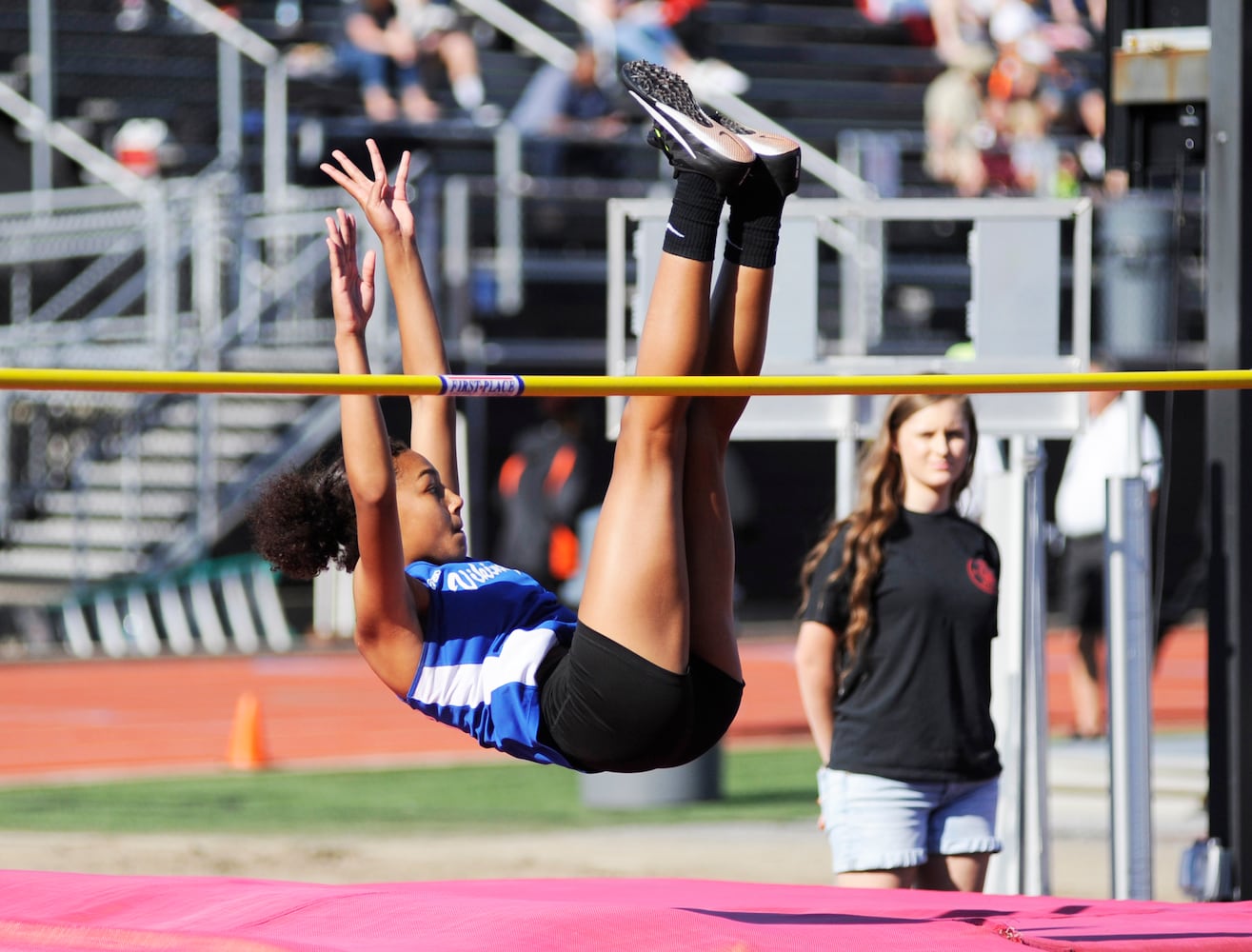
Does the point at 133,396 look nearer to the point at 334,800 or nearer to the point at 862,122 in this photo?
the point at 334,800

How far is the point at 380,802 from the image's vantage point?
8109 mm

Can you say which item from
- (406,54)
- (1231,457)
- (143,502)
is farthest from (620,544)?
(406,54)

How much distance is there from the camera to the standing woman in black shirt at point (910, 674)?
13.7 ft

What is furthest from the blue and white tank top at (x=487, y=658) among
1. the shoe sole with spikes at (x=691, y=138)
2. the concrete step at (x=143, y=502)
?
the concrete step at (x=143, y=502)

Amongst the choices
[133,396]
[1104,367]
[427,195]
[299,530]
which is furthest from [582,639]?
[133,396]

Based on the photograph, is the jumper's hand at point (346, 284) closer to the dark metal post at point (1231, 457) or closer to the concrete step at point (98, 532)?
the dark metal post at point (1231, 457)

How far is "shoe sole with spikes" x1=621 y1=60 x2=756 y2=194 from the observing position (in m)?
3.37

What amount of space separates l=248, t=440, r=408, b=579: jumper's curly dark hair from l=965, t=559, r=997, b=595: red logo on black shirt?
1.39 metres

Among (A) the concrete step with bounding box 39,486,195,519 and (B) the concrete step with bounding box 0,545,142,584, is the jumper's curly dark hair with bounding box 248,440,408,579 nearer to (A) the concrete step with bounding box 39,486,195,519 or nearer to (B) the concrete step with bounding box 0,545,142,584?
(B) the concrete step with bounding box 0,545,142,584

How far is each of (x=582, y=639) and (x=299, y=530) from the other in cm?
68

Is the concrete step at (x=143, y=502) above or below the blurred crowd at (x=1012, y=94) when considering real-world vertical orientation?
below

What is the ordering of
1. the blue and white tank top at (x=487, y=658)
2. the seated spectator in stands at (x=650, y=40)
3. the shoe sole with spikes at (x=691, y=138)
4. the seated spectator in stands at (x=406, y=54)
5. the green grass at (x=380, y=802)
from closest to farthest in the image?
1. the shoe sole with spikes at (x=691, y=138)
2. the blue and white tank top at (x=487, y=658)
3. the green grass at (x=380, y=802)
4. the seated spectator in stands at (x=406, y=54)
5. the seated spectator in stands at (x=650, y=40)

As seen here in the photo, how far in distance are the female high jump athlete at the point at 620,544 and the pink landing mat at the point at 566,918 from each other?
13.3 inches

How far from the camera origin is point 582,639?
3.45 meters
